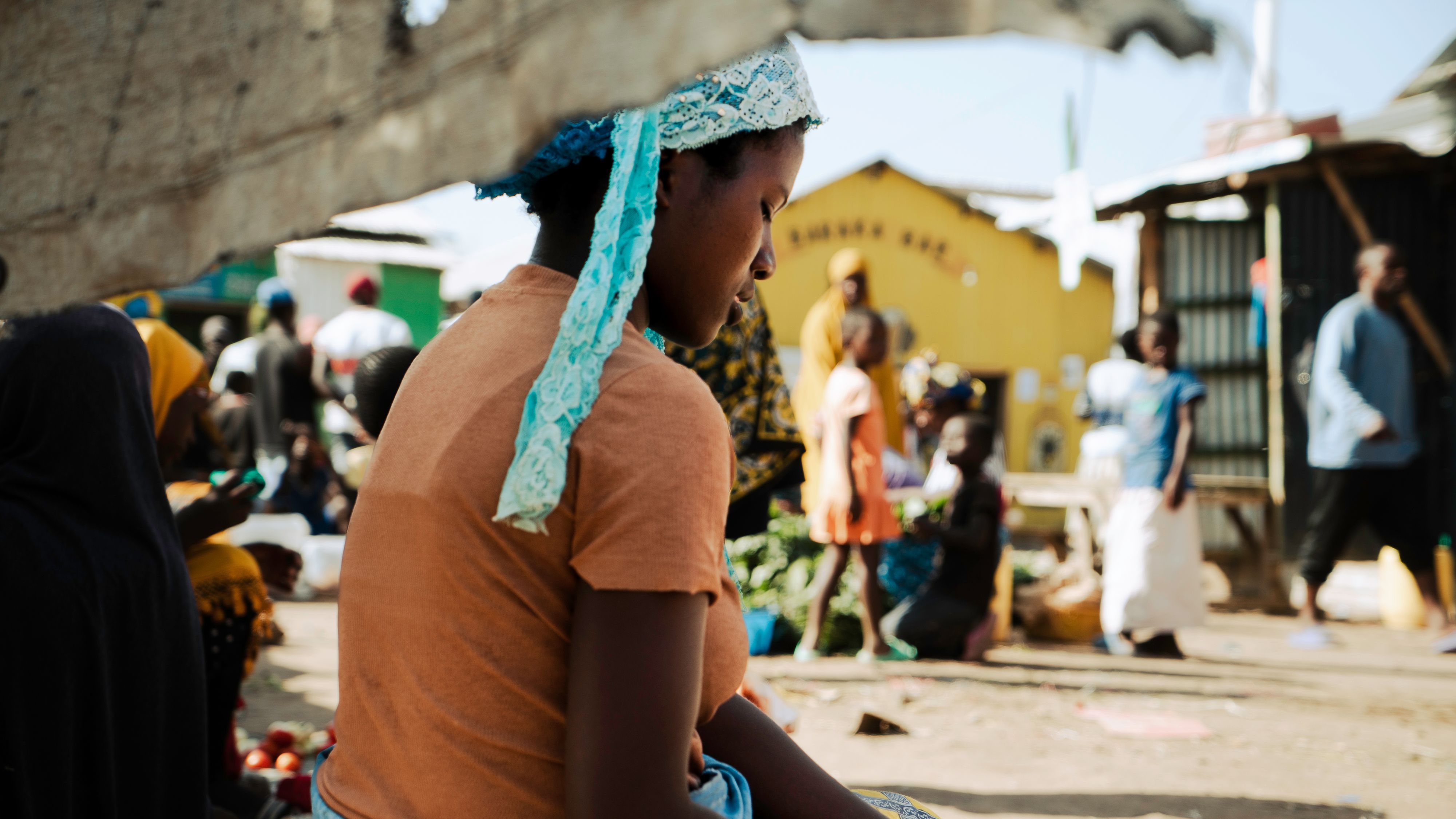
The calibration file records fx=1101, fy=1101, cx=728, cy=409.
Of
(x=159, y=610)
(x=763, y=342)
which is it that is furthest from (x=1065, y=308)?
A: (x=159, y=610)

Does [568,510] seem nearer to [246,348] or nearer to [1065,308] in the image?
[246,348]

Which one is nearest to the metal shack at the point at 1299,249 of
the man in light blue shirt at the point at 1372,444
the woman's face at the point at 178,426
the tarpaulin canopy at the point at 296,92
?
the man in light blue shirt at the point at 1372,444

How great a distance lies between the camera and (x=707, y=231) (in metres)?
1.29

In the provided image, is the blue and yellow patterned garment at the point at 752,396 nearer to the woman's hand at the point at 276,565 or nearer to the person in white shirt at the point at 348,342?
the woman's hand at the point at 276,565

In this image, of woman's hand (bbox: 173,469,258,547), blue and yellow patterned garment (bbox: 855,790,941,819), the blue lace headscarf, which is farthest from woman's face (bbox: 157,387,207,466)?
blue and yellow patterned garment (bbox: 855,790,941,819)

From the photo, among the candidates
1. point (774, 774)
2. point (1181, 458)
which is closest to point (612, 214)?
point (774, 774)

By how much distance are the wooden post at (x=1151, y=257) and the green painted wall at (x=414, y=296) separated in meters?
9.52

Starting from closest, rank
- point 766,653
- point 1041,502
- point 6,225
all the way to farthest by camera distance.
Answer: point 6,225 → point 766,653 → point 1041,502

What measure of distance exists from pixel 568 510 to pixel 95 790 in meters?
2.00

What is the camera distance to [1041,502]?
9.01 meters

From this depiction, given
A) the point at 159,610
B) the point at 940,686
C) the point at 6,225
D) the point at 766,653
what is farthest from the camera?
the point at 766,653

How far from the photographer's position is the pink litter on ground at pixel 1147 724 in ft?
15.0

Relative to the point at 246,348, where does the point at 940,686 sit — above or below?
below

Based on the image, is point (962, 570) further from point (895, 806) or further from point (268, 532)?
point (895, 806)
